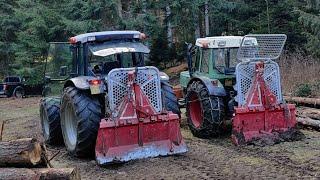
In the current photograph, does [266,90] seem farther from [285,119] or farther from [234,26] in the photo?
[234,26]

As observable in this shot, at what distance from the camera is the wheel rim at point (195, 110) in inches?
427

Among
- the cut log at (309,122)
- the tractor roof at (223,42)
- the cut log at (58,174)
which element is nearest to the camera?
the cut log at (58,174)

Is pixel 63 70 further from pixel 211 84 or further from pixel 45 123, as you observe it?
pixel 211 84

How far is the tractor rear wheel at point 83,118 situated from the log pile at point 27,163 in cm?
195

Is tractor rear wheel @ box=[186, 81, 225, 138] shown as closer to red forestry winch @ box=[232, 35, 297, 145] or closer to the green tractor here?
the green tractor

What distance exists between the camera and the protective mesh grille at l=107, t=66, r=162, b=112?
8.06 meters

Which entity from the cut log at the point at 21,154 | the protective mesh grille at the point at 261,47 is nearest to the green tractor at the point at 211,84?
the protective mesh grille at the point at 261,47

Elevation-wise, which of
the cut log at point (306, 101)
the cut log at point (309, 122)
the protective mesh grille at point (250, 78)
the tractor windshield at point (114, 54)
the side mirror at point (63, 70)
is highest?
the tractor windshield at point (114, 54)

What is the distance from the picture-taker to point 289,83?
16500mm

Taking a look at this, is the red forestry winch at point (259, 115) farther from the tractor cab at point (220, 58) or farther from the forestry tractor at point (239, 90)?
the tractor cab at point (220, 58)

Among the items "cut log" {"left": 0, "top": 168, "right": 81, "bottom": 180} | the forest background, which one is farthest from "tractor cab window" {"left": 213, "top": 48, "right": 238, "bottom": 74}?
the forest background

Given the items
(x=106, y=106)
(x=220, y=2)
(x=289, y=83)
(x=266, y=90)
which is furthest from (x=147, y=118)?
(x=220, y=2)

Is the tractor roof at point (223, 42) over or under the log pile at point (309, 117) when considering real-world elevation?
over

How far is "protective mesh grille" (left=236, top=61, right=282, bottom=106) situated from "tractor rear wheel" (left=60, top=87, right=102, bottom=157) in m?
2.78
